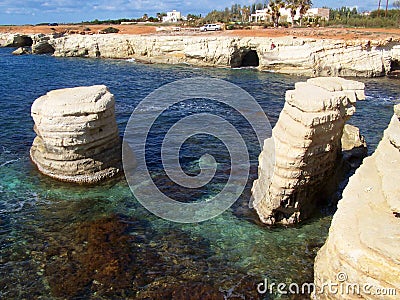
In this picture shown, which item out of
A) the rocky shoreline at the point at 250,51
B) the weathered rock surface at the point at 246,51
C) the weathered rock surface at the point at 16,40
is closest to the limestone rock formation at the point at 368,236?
the weathered rock surface at the point at 246,51

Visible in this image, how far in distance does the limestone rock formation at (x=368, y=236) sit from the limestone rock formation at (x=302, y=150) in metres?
1.95

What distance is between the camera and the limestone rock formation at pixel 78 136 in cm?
1526

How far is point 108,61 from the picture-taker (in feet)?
175

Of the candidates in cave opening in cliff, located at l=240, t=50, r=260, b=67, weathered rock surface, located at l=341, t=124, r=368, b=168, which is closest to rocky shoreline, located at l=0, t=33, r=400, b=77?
cave opening in cliff, located at l=240, t=50, r=260, b=67

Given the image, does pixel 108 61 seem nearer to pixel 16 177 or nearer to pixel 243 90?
pixel 243 90

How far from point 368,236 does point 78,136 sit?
1183 cm

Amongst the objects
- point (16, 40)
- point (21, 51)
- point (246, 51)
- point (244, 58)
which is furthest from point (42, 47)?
point (246, 51)

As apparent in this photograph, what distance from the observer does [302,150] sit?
1131 centimetres

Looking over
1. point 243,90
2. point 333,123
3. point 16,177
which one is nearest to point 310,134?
point 333,123

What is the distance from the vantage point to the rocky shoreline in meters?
41.1

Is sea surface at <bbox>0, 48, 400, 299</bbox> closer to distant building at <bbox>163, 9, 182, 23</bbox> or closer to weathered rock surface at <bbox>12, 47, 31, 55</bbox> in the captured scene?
weathered rock surface at <bbox>12, 47, 31, 55</bbox>

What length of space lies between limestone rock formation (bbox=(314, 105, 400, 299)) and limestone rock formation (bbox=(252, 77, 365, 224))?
1.95 meters

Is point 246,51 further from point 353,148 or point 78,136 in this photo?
point 78,136

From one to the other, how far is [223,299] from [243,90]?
2697 cm
